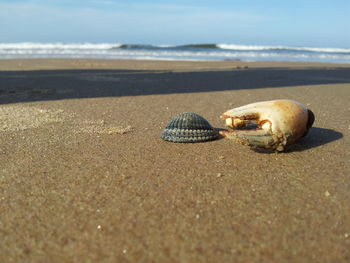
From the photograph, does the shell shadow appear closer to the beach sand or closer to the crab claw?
the beach sand

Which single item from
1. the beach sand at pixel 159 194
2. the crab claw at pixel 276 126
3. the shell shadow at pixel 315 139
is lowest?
the beach sand at pixel 159 194

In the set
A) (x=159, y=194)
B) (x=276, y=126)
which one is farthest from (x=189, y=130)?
(x=159, y=194)

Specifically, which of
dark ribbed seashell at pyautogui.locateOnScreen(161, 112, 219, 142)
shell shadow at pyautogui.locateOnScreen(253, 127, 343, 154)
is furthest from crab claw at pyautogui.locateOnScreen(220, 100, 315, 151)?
dark ribbed seashell at pyautogui.locateOnScreen(161, 112, 219, 142)

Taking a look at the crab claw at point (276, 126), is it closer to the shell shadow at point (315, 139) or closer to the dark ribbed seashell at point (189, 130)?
the shell shadow at point (315, 139)

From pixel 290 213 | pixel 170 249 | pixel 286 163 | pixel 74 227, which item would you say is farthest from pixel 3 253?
pixel 286 163

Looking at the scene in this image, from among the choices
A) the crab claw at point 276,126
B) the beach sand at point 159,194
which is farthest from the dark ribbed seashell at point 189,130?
the crab claw at point 276,126

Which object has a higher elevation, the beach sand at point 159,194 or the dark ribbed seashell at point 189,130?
the dark ribbed seashell at point 189,130

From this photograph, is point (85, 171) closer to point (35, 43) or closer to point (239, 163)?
point (239, 163)
